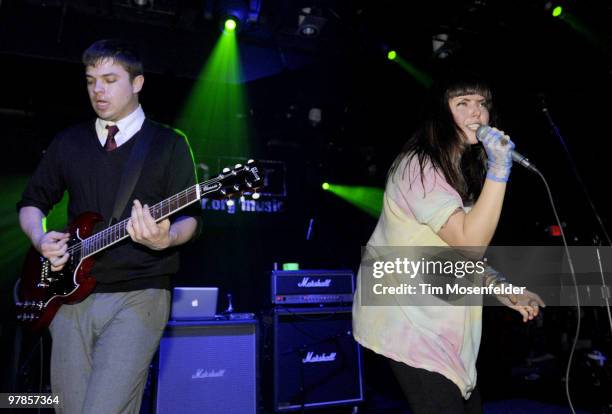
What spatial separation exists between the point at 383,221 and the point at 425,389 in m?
0.61

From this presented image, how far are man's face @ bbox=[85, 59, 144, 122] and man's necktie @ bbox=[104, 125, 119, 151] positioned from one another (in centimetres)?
4

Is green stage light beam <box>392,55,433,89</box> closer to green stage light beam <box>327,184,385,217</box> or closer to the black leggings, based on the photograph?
green stage light beam <box>327,184,385,217</box>

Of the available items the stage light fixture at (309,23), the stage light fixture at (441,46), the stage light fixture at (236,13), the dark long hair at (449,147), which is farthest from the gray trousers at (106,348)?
the stage light fixture at (441,46)

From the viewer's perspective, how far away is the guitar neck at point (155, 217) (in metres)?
1.93

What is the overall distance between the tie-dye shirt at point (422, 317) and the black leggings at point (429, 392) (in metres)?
0.02

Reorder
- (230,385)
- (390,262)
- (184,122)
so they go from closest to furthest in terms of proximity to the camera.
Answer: (390,262) < (230,385) < (184,122)

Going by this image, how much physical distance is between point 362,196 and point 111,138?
5.94 m

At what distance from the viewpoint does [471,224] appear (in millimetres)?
1372

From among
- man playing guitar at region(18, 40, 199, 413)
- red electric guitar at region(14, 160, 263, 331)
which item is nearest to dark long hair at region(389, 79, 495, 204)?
red electric guitar at region(14, 160, 263, 331)

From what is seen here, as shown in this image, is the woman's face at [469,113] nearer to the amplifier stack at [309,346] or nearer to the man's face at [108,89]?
the man's face at [108,89]

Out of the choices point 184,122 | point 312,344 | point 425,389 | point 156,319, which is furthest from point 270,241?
point 425,389

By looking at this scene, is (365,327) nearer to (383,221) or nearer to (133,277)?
(383,221)

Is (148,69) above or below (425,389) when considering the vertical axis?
above

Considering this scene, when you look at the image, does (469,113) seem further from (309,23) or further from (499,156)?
(309,23)
